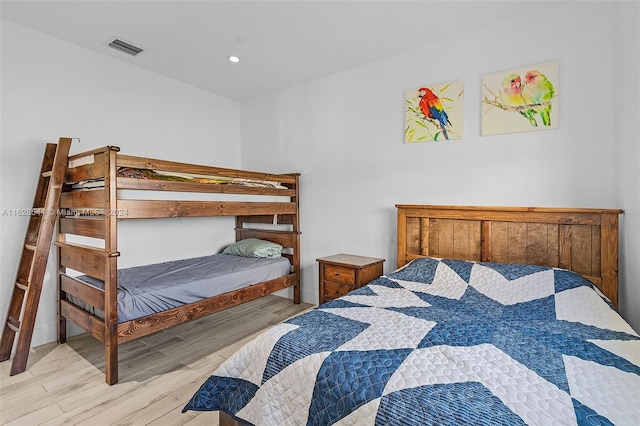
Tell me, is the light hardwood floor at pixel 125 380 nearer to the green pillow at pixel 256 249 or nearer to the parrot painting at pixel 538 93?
the green pillow at pixel 256 249

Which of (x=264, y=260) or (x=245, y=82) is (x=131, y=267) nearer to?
(x=264, y=260)

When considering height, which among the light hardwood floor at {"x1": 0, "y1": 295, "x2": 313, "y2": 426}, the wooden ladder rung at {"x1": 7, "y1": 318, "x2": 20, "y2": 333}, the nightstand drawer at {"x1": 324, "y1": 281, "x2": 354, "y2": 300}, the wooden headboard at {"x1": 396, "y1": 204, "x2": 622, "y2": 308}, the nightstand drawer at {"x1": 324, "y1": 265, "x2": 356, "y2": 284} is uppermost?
the wooden headboard at {"x1": 396, "y1": 204, "x2": 622, "y2": 308}

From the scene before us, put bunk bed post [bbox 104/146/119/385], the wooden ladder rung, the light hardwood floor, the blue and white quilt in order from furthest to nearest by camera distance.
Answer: the wooden ladder rung
bunk bed post [bbox 104/146/119/385]
the light hardwood floor
the blue and white quilt

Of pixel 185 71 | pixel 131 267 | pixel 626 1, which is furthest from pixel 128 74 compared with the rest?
pixel 626 1

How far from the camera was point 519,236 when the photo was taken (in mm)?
2238

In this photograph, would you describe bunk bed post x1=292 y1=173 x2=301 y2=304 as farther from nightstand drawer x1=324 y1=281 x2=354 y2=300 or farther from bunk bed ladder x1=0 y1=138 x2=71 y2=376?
bunk bed ladder x1=0 y1=138 x2=71 y2=376

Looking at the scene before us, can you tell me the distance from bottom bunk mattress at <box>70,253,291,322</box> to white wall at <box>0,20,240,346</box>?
1.08 feet

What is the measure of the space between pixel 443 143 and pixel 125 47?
2.84 m

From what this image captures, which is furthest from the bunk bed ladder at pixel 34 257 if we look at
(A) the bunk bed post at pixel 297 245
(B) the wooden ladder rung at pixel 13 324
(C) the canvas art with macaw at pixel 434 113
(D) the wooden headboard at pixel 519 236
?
(C) the canvas art with macaw at pixel 434 113

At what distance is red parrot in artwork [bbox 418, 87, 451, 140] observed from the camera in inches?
105

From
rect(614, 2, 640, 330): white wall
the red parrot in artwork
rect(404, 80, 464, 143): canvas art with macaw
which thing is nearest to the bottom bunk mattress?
rect(404, 80, 464, 143): canvas art with macaw

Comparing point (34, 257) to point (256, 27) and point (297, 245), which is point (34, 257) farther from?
point (256, 27)

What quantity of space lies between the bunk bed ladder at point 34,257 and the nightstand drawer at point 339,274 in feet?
6.91

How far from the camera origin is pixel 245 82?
353cm
